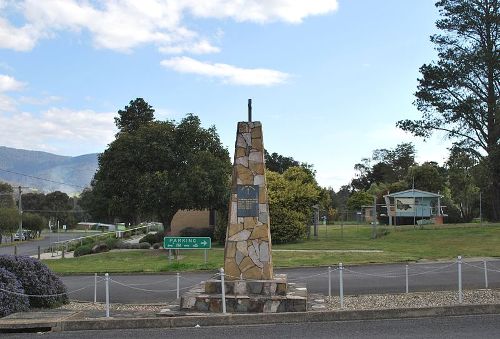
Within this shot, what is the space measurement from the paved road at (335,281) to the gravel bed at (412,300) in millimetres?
1023

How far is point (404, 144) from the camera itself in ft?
337

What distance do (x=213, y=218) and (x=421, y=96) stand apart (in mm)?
19946

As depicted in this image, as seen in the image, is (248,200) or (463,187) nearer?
→ (248,200)

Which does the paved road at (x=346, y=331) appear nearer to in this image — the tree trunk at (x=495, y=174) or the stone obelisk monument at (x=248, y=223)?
the stone obelisk monument at (x=248, y=223)

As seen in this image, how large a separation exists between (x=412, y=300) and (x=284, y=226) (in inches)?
870

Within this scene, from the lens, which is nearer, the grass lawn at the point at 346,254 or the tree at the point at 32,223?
the grass lawn at the point at 346,254

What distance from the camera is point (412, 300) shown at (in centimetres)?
1284

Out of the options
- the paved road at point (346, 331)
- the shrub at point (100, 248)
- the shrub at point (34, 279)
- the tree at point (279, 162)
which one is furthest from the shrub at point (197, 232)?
the tree at point (279, 162)

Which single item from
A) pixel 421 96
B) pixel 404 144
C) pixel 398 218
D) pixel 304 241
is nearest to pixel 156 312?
pixel 304 241

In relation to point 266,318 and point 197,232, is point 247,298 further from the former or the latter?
point 197,232

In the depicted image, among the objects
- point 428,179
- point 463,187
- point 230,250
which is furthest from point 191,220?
point 428,179

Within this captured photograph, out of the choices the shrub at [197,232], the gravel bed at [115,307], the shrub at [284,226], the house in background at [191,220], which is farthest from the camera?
the house in background at [191,220]

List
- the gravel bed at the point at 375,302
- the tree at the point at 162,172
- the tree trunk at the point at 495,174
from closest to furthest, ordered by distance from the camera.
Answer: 1. the gravel bed at the point at 375,302
2. the tree at the point at 162,172
3. the tree trunk at the point at 495,174

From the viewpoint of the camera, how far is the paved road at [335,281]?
1525 centimetres
